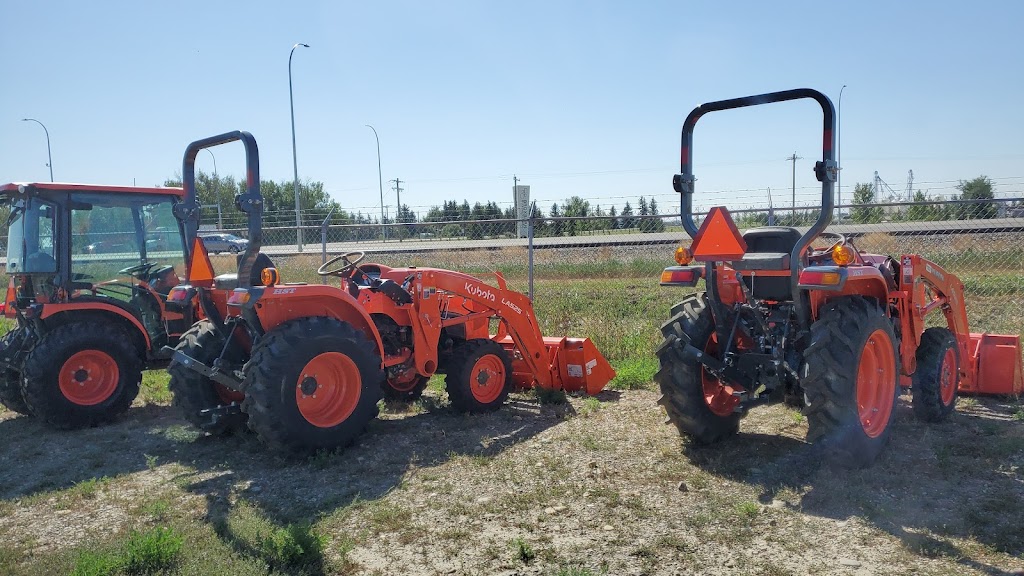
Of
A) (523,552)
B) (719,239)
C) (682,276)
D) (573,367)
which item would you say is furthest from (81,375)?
(719,239)

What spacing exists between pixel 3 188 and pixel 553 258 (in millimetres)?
7122

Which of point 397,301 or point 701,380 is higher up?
point 397,301

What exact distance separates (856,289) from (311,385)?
3.81 metres

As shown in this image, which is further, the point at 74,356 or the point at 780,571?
the point at 74,356

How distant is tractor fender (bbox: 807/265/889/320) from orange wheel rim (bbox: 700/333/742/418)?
75cm

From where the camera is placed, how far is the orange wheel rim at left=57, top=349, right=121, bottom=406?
22.0 ft

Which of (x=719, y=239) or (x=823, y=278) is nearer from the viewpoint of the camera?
(x=823, y=278)

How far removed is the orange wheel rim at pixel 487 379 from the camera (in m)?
6.82

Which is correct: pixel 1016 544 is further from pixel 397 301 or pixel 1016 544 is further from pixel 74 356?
pixel 74 356

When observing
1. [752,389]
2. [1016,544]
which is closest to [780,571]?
[1016,544]

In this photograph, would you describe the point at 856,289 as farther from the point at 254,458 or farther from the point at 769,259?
the point at 254,458

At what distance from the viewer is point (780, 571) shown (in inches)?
138

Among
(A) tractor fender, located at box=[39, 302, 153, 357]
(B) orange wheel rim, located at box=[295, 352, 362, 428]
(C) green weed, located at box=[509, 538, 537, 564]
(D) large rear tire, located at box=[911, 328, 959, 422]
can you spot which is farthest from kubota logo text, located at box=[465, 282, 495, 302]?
(D) large rear tire, located at box=[911, 328, 959, 422]

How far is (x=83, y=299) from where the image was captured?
277 inches
